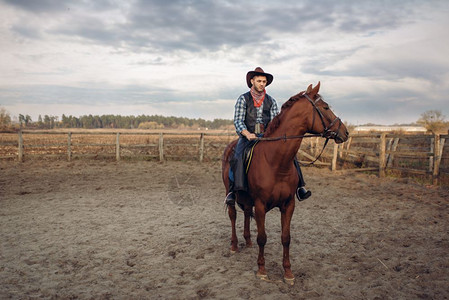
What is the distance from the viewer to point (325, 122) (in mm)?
3537

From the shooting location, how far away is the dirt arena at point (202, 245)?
3.66 m

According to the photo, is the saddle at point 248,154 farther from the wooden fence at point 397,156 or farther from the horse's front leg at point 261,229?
the wooden fence at point 397,156

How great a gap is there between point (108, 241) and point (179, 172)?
8058 mm

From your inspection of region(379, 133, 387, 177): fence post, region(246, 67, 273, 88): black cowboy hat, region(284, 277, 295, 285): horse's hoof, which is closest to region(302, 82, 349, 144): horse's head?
region(246, 67, 273, 88): black cowboy hat

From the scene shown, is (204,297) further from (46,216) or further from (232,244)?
(46,216)

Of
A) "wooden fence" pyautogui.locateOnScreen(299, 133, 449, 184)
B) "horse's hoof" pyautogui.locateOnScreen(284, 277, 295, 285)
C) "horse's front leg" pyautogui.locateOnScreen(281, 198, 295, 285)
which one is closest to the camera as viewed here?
"horse's hoof" pyautogui.locateOnScreen(284, 277, 295, 285)

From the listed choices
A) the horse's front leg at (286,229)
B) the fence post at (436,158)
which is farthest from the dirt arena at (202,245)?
the fence post at (436,158)

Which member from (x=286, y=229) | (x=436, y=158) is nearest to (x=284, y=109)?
(x=286, y=229)

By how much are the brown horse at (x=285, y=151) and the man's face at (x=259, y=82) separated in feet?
2.66

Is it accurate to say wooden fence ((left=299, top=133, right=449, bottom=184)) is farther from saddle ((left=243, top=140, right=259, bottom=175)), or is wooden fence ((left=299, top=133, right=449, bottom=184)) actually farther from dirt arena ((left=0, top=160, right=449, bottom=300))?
saddle ((left=243, top=140, right=259, bottom=175))

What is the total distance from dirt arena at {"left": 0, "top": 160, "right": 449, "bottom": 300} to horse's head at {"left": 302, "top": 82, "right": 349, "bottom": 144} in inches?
72.1

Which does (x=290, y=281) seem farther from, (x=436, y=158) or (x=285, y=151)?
(x=436, y=158)

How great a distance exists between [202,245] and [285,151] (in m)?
2.41

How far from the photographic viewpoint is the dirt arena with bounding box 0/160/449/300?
3.66m
